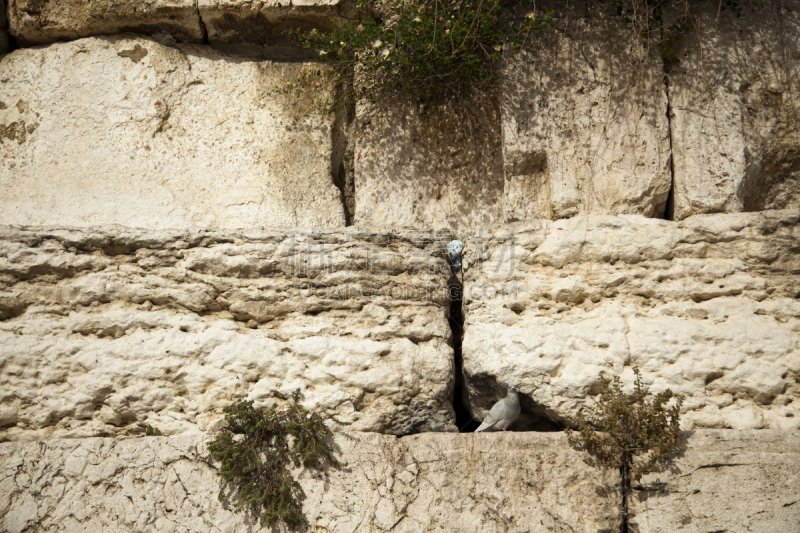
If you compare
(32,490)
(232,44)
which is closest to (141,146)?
(232,44)

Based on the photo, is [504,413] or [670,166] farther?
[670,166]

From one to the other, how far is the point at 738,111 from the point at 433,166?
5.96 ft

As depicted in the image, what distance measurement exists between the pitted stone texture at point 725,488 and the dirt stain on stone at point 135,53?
12.9 ft

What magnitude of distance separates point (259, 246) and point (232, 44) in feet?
5.71

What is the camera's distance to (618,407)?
2.90 meters

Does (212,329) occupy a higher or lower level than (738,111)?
lower

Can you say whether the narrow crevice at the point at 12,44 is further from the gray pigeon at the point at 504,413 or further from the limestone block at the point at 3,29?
the gray pigeon at the point at 504,413

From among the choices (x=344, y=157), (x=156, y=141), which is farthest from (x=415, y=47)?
(x=156, y=141)

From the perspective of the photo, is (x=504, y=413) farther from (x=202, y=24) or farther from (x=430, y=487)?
(x=202, y=24)

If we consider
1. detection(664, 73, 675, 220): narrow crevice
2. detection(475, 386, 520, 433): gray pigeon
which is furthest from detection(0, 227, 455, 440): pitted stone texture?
detection(664, 73, 675, 220): narrow crevice

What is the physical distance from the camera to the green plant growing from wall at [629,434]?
281cm

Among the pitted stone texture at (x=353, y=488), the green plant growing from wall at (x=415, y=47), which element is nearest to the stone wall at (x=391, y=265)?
the pitted stone texture at (x=353, y=488)

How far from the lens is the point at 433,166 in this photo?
404cm

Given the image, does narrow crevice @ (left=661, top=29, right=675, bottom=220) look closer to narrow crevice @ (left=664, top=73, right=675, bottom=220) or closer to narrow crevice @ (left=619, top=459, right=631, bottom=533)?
narrow crevice @ (left=664, top=73, right=675, bottom=220)
